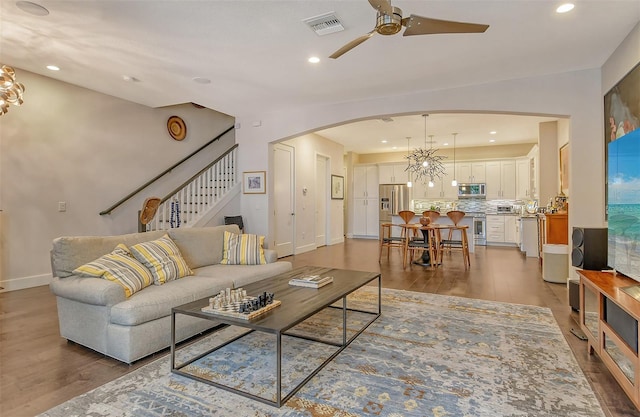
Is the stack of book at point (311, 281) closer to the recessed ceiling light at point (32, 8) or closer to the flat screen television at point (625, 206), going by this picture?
the flat screen television at point (625, 206)

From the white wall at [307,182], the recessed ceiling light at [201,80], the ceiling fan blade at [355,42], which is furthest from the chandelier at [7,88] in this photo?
the white wall at [307,182]

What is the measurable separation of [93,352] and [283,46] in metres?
3.26

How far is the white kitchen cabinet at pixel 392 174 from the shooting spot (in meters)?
10.2

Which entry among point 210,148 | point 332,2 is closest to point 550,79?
point 332,2

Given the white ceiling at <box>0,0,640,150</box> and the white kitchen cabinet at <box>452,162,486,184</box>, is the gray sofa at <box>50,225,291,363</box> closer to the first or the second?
the white ceiling at <box>0,0,640,150</box>

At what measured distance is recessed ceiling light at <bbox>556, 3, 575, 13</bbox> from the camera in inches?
110

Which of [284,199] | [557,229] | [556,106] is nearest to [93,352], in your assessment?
[284,199]

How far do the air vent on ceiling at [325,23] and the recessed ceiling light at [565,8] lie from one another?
185 cm

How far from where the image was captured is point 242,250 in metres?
3.85

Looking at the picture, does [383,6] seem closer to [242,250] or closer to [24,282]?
[242,250]

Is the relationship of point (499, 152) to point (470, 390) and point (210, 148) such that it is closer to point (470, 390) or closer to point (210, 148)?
point (210, 148)

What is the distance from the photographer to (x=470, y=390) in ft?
6.52

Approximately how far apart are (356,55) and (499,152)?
734cm

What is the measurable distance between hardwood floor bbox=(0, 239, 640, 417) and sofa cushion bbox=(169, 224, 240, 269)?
1223 millimetres
